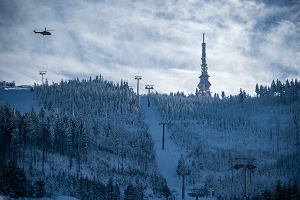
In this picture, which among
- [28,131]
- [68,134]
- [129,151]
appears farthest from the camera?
[129,151]

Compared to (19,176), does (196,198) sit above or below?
below

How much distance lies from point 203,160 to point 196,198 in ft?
168

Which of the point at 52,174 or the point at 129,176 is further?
the point at 129,176

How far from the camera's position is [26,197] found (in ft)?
335

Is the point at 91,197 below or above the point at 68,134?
below

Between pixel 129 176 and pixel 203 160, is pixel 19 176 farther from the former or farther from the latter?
pixel 203 160

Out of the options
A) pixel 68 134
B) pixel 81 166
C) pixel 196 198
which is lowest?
pixel 196 198

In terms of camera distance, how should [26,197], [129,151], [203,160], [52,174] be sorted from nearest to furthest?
[26,197], [52,174], [129,151], [203,160]

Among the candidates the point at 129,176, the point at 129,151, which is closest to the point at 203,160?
the point at 129,151

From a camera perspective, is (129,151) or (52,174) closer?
(52,174)

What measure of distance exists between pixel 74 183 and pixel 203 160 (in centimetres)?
8167

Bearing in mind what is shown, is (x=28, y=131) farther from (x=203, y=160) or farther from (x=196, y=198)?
(x=203, y=160)

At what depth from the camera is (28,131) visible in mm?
135750

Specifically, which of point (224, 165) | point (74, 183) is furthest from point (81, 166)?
point (224, 165)
